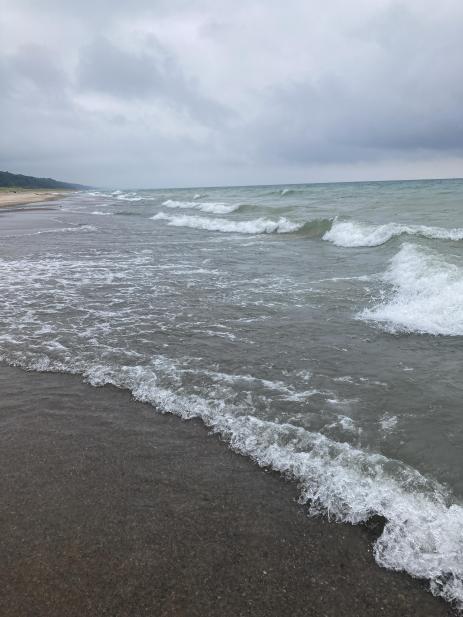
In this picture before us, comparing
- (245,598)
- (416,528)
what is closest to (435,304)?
(416,528)

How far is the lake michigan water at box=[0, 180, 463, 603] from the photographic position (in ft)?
12.1

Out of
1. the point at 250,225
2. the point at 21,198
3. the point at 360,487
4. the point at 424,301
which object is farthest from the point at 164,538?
the point at 21,198

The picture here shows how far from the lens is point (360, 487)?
3713mm

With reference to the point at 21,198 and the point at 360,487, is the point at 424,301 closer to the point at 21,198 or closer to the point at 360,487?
the point at 360,487

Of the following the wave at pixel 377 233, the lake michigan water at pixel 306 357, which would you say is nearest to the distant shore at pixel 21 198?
the wave at pixel 377 233

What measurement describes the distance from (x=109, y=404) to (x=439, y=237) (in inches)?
683

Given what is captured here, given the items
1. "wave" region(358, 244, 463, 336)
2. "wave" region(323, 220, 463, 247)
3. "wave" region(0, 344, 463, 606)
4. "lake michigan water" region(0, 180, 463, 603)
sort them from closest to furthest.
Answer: "wave" region(0, 344, 463, 606) < "lake michigan water" region(0, 180, 463, 603) < "wave" region(358, 244, 463, 336) < "wave" region(323, 220, 463, 247)

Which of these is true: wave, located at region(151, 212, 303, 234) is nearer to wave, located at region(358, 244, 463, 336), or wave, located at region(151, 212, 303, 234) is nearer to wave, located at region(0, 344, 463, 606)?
wave, located at region(358, 244, 463, 336)

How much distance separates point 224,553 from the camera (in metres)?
3.13

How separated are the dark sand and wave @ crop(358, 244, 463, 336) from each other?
524cm

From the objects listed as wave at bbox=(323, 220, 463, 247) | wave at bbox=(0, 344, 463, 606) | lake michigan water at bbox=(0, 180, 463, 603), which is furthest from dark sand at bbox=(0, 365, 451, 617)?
wave at bbox=(323, 220, 463, 247)

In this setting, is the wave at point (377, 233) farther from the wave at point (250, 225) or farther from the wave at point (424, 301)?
the wave at point (424, 301)

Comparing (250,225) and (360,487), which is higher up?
(250,225)

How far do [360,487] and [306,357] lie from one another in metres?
2.99
